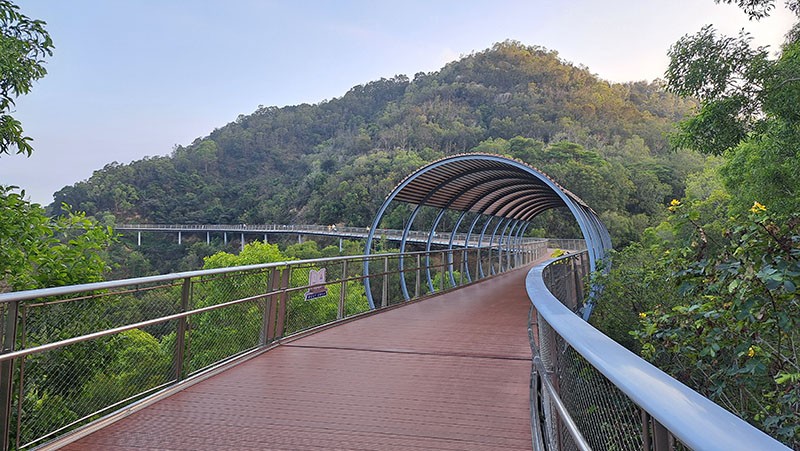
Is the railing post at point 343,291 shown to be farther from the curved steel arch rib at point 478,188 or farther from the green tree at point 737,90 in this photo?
the green tree at point 737,90

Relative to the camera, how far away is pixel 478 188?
14.5m

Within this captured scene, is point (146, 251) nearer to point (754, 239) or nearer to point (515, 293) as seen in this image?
point (515, 293)

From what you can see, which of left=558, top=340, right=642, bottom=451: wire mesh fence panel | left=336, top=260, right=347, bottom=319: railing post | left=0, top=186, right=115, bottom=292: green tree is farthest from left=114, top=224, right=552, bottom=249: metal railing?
left=558, top=340, right=642, bottom=451: wire mesh fence panel

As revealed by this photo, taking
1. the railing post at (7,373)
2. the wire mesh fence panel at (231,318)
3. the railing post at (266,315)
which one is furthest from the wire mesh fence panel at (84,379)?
the railing post at (266,315)

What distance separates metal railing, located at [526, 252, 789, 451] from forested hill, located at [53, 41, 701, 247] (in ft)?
158

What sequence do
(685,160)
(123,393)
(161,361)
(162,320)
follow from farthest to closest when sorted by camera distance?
(685,160) → (161,361) → (123,393) → (162,320)

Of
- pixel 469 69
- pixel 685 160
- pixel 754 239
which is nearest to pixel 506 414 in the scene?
pixel 754 239

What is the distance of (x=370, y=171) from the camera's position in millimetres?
73875

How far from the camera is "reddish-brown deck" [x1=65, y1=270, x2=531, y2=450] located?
310 centimetres

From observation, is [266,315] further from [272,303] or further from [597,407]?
[597,407]

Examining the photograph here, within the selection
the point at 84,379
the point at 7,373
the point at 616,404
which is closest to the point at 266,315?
the point at 84,379

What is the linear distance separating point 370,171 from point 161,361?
69.7 metres

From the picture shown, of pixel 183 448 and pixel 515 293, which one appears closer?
pixel 183 448

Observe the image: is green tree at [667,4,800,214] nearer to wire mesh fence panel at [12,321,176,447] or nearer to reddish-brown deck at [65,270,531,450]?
reddish-brown deck at [65,270,531,450]
